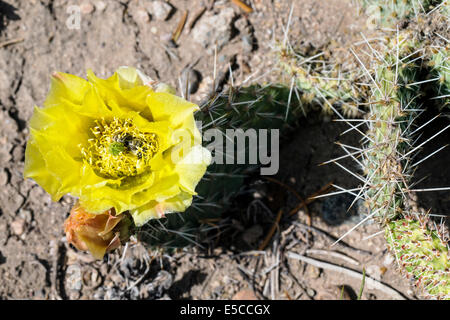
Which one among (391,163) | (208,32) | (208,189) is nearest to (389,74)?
(391,163)

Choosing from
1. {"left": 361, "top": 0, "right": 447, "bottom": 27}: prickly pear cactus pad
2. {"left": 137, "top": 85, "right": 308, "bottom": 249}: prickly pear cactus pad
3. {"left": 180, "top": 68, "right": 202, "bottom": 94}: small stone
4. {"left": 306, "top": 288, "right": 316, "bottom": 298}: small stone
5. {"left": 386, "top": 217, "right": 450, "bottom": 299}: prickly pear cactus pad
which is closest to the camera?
{"left": 386, "top": 217, "right": 450, "bottom": 299}: prickly pear cactus pad

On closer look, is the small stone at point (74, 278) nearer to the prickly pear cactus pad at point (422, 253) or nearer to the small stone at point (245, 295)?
the small stone at point (245, 295)

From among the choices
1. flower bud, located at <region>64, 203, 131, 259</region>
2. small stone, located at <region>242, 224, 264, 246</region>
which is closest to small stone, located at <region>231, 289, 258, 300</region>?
Result: small stone, located at <region>242, 224, 264, 246</region>

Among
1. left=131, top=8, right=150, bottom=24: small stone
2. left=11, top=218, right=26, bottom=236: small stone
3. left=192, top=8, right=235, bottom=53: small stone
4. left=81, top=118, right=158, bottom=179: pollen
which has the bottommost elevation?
left=11, top=218, right=26, bottom=236: small stone

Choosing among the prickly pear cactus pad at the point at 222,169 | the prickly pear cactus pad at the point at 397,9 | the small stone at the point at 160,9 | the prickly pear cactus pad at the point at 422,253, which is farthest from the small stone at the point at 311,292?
the small stone at the point at 160,9

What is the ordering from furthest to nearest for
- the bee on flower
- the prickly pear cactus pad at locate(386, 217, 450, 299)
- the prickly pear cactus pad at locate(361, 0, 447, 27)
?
the prickly pear cactus pad at locate(361, 0, 447, 27), the prickly pear cactus pad at locate(386, 217, 450, 299), the bee on flower

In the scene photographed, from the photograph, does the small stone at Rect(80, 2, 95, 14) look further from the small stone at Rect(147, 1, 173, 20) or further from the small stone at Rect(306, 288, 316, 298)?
the small stone at Rect(306, 288, 316, 298)
